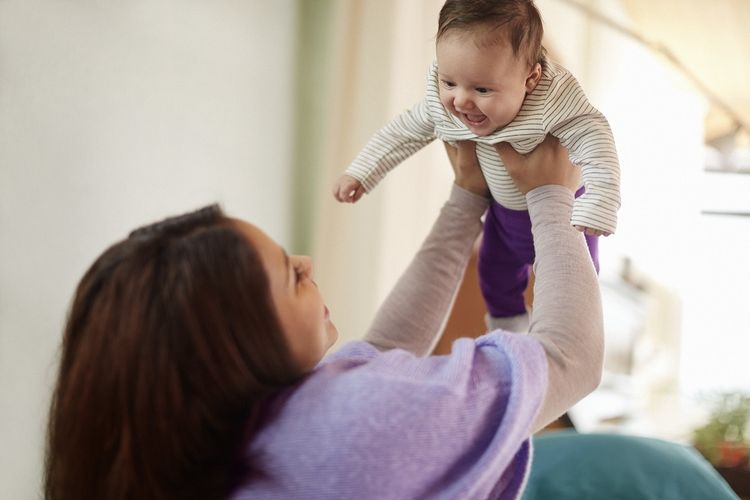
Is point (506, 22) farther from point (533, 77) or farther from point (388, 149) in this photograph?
point (388, 149)

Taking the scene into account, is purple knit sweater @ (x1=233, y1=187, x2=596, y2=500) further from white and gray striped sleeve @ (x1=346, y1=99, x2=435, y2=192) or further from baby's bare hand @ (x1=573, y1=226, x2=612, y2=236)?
white and gray striped sleeve @ (x1=346, y1=99, x2=435, y2=192)

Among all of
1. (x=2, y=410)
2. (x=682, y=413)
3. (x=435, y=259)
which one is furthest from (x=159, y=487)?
(x=682, y=413)

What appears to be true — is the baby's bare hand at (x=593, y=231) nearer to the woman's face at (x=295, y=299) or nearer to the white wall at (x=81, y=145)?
the woman's face at (x=295, y=299)

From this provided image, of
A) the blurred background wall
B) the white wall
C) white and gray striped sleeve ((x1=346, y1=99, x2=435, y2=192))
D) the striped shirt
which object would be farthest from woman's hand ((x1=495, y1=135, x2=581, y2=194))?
the blurred background wall

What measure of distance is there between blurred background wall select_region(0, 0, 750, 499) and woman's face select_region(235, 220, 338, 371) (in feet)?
2.28

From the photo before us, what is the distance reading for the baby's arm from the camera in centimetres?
95

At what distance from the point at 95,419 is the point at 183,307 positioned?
121 mm

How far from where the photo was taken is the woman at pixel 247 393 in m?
0.62

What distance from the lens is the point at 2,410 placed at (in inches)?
49.7

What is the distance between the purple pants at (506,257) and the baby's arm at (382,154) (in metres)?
0.13

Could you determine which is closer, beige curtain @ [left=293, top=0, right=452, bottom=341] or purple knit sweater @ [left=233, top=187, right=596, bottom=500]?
purple knit sweater @ [left=233, top=187, right=596, bottom=500]

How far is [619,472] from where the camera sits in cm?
135

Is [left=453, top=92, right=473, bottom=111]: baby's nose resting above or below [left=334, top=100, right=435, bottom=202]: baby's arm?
above

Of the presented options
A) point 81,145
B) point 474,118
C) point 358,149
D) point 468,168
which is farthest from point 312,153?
point 474,118
